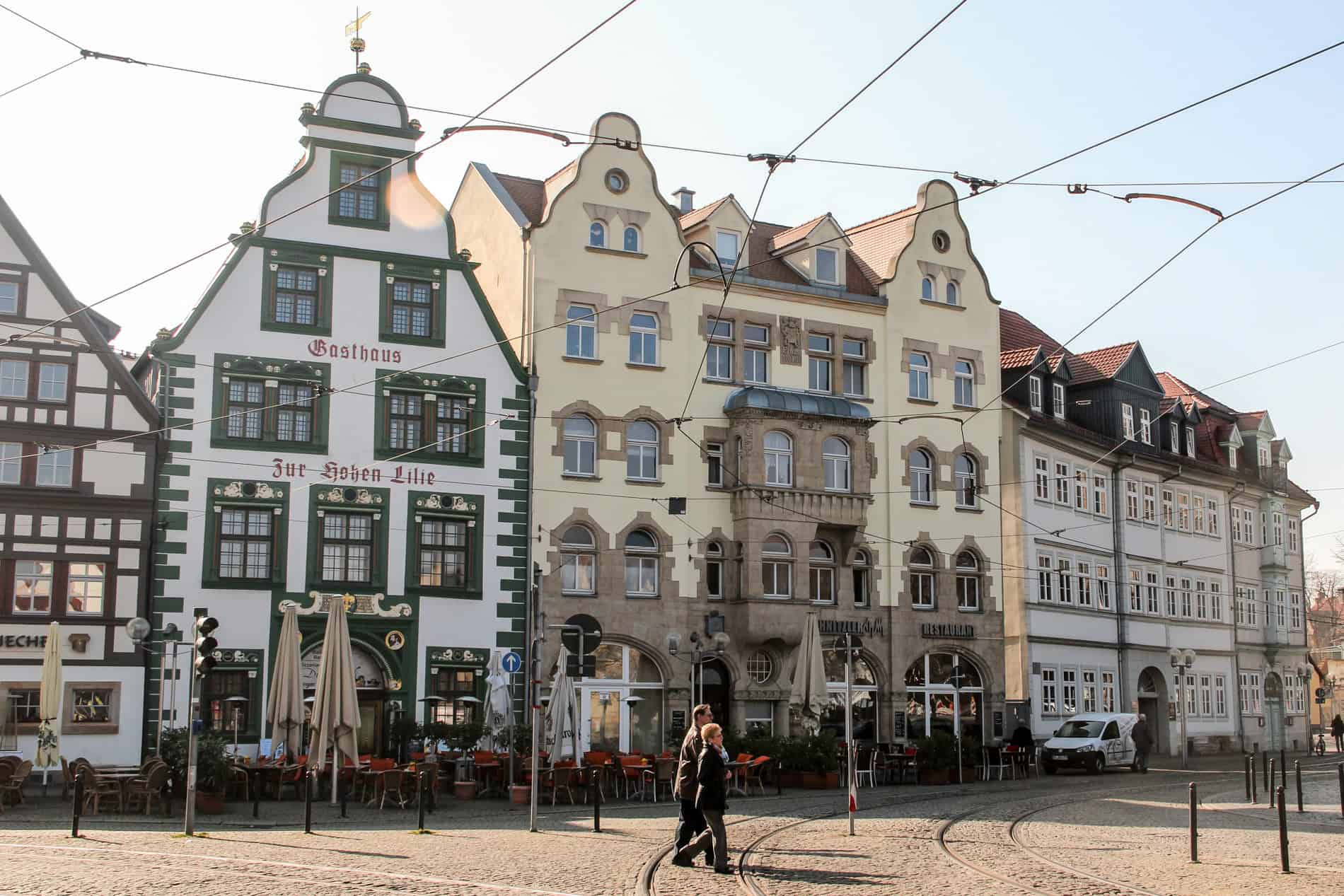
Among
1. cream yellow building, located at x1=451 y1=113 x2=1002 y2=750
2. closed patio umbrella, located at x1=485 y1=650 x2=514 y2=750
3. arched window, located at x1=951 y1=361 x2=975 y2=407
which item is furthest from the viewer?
arched window, located at x1=951 y1=361 x2=975 y2=407

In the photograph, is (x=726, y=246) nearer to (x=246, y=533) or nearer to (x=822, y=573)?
(x=822, y=573)

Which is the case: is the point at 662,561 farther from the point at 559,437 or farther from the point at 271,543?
the point at 271,543

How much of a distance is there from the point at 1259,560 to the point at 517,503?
3267 centimetres

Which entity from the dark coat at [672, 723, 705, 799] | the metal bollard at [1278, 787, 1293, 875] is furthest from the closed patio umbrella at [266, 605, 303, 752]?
the metal bollard at [1278, 787, 1293, 875]

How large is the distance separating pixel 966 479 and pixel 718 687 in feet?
32.9

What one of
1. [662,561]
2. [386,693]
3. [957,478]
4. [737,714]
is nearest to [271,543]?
[386,693]

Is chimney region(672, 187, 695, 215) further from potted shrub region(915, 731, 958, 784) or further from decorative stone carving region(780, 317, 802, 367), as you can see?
potted shrub region(915, 731, 958, 784)

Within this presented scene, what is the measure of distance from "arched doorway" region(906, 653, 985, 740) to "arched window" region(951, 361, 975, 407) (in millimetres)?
7055

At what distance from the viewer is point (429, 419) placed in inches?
1453

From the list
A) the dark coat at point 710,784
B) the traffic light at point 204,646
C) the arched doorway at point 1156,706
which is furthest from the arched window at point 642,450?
the dark coat at point 710,784

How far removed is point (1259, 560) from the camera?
59.0 metres

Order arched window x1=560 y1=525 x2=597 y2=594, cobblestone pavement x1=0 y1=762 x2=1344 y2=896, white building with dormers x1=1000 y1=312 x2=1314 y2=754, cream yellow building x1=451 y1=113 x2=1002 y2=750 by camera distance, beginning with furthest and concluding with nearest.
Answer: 1. white building with dormers x1=1000 y1=312 x2=1314 y2=754
2. cream yellow building x1=451 y1=113 x2=1002 y2=750
3. arched window x1=560 y1=525 x2=597 y2=594
4. cobblestone pavement x1=0 y1=762 x2=1344 y2=896

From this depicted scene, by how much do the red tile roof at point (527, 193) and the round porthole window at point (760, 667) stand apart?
12044mm

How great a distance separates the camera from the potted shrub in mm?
36938
